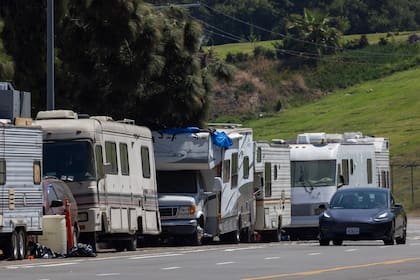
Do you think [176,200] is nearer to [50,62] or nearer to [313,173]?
[50,62]

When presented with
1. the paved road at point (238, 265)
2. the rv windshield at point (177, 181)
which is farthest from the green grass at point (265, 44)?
the paved road at point (238, 265)

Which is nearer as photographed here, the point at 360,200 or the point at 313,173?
the point at 360,200

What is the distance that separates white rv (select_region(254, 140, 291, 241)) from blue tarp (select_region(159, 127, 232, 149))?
365 centimetres

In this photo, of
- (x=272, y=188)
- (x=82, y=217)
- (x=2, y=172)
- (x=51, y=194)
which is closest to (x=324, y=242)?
(x=82, y=217)

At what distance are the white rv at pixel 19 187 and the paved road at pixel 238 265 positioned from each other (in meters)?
0.95

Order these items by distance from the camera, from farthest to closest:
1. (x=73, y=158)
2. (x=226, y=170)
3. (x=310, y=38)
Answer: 1. (x=310, y=38)
2. (x=226, y=170)
3. (x=73, y=158)

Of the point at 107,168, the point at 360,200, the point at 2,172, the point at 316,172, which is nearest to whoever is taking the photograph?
the point at 2,172

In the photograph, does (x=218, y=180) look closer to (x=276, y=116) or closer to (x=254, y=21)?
(x=276, y=116)

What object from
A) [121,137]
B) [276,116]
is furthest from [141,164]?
[276,116]

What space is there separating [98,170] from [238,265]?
7413 millimetres

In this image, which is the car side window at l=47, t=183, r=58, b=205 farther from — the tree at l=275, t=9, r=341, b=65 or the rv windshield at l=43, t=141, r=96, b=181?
the tree at l=275, t=9, r=341, b=65

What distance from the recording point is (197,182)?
3859 cm

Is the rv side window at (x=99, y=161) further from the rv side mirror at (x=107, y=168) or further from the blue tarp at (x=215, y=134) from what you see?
the blue tarp at (x=215, y=134)

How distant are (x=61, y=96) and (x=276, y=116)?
71.2m
